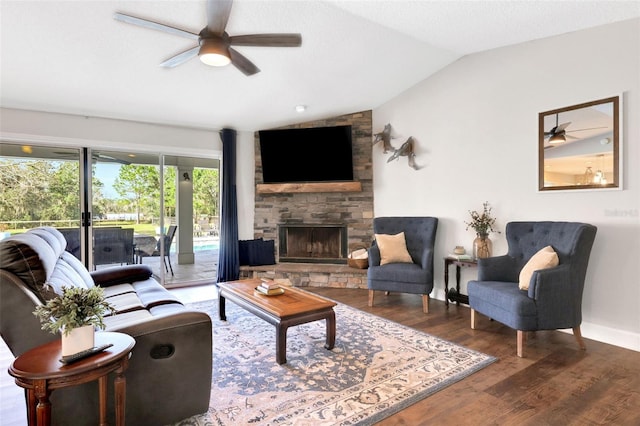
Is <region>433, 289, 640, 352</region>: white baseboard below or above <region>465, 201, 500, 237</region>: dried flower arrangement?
below

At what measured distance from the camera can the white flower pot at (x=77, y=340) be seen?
4.69 feet

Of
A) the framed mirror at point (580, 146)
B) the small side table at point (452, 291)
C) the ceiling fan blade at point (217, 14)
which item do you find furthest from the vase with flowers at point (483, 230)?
the ceiling fan blade at point (217, 14)

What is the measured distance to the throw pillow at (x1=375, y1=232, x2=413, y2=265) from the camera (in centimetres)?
436

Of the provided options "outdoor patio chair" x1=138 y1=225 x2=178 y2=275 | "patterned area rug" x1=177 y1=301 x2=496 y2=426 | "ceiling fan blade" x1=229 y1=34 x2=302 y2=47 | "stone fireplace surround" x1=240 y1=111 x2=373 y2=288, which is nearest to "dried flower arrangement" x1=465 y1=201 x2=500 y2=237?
"patterned area rug" x1=177 y1=301 x2=496 y2=426

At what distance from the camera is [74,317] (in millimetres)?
1448

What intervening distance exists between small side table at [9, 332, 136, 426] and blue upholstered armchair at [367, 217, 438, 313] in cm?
302

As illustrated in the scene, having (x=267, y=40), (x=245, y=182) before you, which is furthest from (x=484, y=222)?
(x=245, y=182)

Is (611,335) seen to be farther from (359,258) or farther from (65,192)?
(65,192)

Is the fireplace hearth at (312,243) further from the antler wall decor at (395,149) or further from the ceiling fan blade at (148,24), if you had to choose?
the ceiling fan blade at (148,24)

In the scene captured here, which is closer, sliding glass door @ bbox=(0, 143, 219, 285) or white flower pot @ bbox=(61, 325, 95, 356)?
white flower pot @ bbox=(61, 325, 95, 356)

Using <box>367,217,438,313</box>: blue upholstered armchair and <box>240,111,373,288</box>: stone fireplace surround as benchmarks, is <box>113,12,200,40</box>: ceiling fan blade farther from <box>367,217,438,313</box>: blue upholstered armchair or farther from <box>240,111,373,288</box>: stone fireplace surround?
<box>240,111,373,288</box>: stone fireplace surround

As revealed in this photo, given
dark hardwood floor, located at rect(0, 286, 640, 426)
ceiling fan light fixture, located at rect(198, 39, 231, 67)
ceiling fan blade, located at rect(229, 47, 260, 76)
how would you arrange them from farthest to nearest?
1. ceiling fan blade, located at rect(229, 47, 260, 76)
2. ceiling fan light fixture, located at rect(198, 39, 231, 67)
3. dark hardwood floor, located at rect(0, 286, 640, 426)

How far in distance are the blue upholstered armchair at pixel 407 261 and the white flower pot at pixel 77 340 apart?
3155mm

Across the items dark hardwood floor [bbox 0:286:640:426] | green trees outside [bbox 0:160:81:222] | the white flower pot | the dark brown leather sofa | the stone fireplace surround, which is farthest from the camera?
the stone fireplace surround
